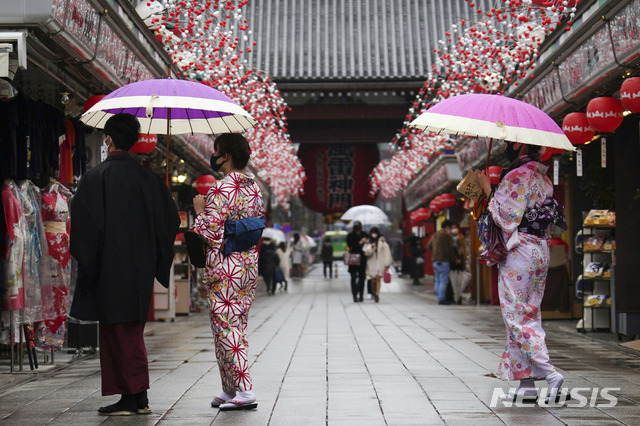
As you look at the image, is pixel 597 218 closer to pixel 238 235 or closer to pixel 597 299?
pixel 597 299

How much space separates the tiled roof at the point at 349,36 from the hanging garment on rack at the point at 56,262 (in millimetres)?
17039

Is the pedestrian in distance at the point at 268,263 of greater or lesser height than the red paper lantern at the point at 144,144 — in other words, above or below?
below

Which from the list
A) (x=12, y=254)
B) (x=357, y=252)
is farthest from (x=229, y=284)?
(x=357, y=252)

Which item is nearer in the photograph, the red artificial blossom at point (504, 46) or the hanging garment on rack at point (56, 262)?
the hanging garment on rack at point (56, 262)

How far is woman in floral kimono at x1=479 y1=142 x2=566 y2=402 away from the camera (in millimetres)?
6477

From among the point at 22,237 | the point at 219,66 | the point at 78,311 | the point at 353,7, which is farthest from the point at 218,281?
the point at 353,7

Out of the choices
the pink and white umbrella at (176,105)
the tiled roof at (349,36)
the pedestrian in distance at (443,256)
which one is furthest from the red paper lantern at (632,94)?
the tiled roof at (349,36)

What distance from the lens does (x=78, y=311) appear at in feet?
19.8

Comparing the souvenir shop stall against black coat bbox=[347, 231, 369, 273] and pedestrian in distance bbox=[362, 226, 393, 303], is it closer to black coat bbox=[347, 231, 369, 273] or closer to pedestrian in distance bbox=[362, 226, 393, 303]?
black coat bbox=[347, 231, 369, 273]

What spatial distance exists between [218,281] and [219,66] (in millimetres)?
9046

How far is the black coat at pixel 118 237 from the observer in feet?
19.7

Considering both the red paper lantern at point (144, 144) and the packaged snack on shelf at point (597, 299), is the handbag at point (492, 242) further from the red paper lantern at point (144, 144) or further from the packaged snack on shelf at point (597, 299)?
the packaged snack on shelf at point (597, 299)

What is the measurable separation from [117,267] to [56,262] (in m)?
3.48

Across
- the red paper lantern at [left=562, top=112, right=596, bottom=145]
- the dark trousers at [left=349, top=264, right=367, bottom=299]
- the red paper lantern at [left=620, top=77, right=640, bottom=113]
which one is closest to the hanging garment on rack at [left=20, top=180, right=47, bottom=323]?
the red paper lantern at [left=620, top=77, right=640, bottom=113]
